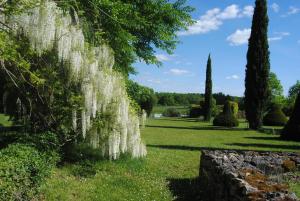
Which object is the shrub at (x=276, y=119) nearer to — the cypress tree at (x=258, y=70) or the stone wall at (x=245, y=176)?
the cypress tree at (x=258, y=70)

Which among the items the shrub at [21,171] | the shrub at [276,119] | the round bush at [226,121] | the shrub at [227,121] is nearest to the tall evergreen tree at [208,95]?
the shrub at [276,119]

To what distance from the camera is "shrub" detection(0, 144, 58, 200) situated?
24.3 ft

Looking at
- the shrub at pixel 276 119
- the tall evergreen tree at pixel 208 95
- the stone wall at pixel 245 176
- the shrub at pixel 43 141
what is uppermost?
the tall evergreen tree at pixel 208 95

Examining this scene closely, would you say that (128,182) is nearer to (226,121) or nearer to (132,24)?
(132,24)

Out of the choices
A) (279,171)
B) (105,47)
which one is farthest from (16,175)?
(279,171)

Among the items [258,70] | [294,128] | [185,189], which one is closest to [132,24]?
[185,189]

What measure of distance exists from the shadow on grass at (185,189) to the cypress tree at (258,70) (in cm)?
2423

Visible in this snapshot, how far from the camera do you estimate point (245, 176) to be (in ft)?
27.4

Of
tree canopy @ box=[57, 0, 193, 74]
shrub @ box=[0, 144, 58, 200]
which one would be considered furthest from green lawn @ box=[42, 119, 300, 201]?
tree canopy @ box=[57, 0, 193, 74]

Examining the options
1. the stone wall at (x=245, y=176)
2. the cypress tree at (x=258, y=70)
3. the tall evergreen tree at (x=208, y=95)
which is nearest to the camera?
the stone wall at (x=245, y=176)

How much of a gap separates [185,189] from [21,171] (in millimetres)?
4755

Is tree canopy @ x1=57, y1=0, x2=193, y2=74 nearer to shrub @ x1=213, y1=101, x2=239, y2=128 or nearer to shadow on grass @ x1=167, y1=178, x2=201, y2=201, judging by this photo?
shadow on grass @ x1=167, y1=178, x2=201, y2=201

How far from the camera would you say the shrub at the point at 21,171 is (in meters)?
7.42

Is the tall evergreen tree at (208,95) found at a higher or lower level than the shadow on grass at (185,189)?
higher
